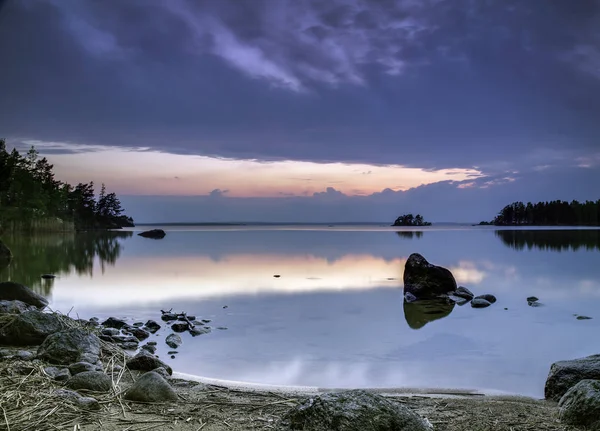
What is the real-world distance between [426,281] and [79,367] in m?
10.8

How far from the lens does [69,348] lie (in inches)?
234

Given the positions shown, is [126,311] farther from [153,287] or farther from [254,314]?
[153,287]

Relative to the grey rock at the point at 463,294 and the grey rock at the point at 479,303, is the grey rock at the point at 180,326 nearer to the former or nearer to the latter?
the grey rock at the point at 479,303

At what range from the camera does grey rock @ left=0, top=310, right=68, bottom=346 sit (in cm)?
689

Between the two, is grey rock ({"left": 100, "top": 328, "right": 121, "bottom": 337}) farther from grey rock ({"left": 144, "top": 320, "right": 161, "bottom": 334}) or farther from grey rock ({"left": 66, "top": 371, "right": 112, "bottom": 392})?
grey rock ({"left": 66, "top": 371, "right": 112, "bottom": 392})

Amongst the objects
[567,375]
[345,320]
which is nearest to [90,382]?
[567,375]

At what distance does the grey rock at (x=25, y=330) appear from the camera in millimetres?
6891

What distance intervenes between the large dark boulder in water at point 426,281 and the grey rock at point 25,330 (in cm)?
978

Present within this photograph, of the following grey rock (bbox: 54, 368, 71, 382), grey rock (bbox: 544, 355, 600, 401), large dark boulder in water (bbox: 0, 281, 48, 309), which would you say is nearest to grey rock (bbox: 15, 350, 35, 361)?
grey rock (bbox: 54, 368, 71, 382)

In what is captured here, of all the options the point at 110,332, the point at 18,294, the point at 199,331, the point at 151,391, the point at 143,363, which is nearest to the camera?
the point at 151,391

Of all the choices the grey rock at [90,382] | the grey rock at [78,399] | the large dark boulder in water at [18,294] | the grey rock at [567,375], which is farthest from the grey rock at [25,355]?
the grey rock at [567,375]

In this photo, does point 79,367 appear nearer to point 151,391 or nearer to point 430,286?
point 151,391

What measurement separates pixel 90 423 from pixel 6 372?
1.77 m

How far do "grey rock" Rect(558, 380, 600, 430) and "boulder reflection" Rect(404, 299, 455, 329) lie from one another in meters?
6.35
